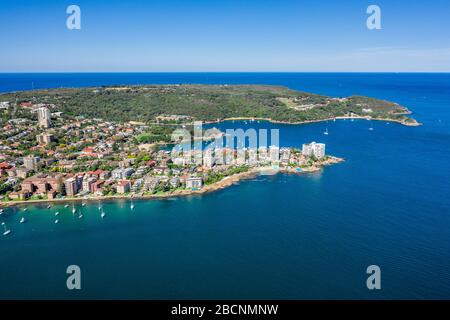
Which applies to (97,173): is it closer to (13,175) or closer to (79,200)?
(79,200)

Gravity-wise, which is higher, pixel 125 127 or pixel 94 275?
pixel 125 127

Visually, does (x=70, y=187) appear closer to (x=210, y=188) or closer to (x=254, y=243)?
(x=210, y=188)

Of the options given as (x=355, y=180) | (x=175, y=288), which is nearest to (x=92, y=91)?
(x=355, y=180)

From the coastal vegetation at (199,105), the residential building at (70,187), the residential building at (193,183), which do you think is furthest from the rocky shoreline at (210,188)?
the coastal vegetation at (199,105)

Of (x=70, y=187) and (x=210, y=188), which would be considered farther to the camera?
(x=210, y=188)

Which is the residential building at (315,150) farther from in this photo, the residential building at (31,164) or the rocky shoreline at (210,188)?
the residential building at (31,164)

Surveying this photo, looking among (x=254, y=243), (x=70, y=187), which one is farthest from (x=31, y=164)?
(x=254, y=243)

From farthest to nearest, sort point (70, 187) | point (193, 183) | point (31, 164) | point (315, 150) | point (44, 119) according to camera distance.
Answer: point (44, 119), point (315, 150), point (31, 164), point (193, 183), point (70, 187)

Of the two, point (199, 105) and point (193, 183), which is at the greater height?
point (199, 105)

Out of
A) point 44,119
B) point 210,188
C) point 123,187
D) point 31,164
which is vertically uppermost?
point 44,119
